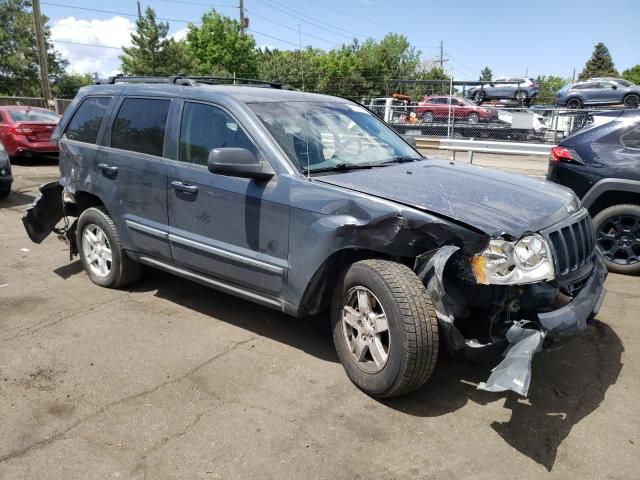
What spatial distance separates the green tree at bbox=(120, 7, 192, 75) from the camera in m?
42.4

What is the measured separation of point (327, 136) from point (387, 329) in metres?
1.59

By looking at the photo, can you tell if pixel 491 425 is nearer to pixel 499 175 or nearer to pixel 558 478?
pixel 558 478

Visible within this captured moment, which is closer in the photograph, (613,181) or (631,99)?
(613,181)

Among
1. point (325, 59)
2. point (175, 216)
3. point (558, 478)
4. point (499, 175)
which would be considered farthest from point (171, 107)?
point (325, 59)

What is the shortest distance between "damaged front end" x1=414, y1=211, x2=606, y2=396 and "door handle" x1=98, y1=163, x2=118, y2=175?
2.88 meters

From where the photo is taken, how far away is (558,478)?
2.63 m

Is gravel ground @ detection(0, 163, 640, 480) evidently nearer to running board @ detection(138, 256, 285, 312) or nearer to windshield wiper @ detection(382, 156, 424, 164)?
running board @ detection(138, 256, 285, 312)

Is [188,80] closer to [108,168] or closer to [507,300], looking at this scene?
[108,168]

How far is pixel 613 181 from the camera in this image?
217 inches

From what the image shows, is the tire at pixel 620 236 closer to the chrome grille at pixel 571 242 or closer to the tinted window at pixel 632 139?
the tinted window at pixel 632 139

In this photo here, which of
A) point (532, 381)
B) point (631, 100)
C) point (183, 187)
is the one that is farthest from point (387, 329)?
point (631, 100)

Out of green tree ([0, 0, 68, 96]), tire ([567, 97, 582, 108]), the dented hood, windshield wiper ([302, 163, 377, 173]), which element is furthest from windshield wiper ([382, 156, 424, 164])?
green tree ([0, 0, 68, 96])

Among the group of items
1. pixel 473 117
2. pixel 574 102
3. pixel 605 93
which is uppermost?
pixel 605 93

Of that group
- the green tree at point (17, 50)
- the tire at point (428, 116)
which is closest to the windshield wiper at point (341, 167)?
the tire at point (428, 116)
